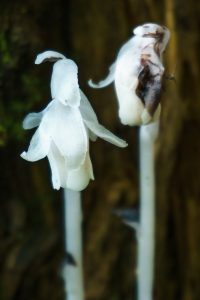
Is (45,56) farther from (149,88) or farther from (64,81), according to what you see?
(149,88)

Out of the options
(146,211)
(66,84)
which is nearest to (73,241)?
(146,211)

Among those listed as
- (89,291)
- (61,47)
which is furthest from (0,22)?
(89,291)

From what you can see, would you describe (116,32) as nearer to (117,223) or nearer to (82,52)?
(82,52)

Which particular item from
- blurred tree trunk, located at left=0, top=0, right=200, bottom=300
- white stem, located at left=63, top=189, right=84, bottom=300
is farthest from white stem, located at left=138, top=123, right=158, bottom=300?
blurred tree trunk, located at left=0, top=0, right=200, bottom=300

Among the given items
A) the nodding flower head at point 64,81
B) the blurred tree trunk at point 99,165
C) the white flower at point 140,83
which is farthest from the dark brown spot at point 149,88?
the blurred tree trunk at point 99,165

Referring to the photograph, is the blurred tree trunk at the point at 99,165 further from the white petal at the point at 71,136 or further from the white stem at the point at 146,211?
the white petal at the point at 71,136

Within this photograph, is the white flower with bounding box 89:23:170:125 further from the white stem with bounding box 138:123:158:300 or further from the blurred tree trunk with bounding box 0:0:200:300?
the blurred tree trunk with bounding box 0:0:200:300
